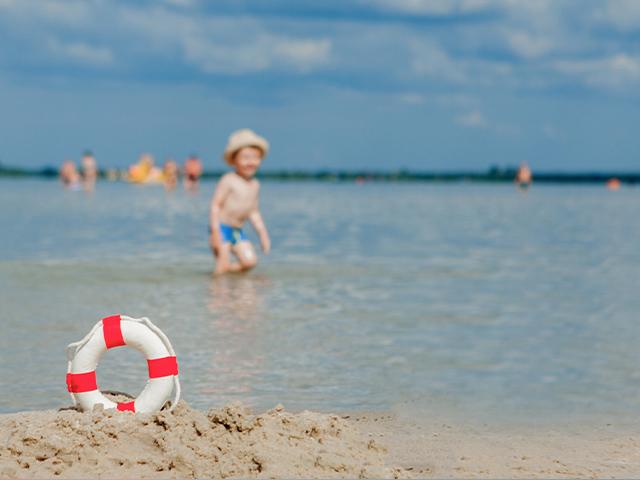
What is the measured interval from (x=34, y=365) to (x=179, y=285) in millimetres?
4592

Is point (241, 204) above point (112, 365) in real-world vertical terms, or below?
above

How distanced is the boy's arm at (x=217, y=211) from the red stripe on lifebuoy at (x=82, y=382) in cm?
775

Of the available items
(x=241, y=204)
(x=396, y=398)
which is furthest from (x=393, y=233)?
(x=396, y=398)

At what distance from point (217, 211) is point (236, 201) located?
28 centimetres

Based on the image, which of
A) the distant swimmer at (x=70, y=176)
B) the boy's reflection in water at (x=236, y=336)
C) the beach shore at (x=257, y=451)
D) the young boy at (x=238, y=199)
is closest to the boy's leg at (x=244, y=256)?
the young boy at (x=238, y=199)

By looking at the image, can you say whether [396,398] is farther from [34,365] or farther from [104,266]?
[104,266]

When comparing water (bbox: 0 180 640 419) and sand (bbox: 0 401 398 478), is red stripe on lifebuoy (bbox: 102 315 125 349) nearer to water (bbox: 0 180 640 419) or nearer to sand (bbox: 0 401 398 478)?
sand (bbox: 0 401 398 478)

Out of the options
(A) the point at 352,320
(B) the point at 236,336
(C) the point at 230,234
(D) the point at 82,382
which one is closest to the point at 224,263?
(C) the point at 230,234

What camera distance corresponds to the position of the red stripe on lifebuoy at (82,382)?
5137 mm

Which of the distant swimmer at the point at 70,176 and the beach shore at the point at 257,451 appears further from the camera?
the distant swimmer at the point at 70,176

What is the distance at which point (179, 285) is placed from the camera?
38.2ft

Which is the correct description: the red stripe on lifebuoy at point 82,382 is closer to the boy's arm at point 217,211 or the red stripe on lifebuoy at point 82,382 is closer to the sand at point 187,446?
the sand at point 187,446

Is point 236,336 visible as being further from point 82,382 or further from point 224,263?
point 224,263

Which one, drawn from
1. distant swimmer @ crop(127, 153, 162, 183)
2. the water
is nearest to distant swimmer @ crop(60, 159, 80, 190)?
distant swimmer @ crop(127, 153, 162, 183)
